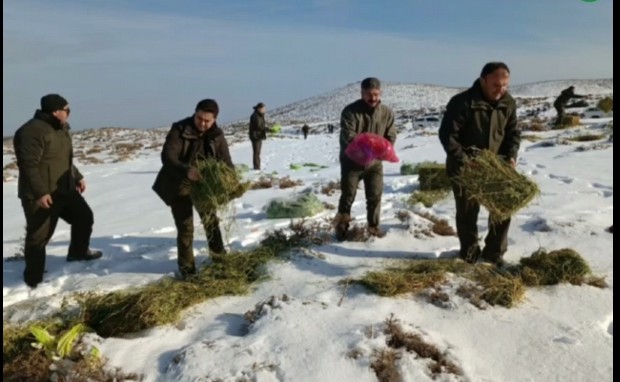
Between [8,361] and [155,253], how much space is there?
273 centimetres

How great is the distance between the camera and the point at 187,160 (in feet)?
15.9

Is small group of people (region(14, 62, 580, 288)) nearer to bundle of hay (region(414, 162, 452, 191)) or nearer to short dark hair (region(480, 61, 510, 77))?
short dark hair (region(480, 61, 510, 77))

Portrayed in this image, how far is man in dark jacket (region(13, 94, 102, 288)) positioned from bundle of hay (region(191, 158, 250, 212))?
158 cm

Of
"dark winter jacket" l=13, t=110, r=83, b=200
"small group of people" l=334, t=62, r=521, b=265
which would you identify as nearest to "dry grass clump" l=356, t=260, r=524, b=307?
"small group of people" l=334, t=62, r=521, b=265

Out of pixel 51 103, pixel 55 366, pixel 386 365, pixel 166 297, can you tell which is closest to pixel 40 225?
pixel 51 103

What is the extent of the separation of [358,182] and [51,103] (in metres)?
3.30

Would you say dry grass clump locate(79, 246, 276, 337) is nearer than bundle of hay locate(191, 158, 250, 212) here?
Yes

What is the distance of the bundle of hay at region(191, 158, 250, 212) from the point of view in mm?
4652

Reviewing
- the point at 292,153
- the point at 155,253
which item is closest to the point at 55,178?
the point at 155,253

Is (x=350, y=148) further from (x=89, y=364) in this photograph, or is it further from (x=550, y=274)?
(x=89, y=364)

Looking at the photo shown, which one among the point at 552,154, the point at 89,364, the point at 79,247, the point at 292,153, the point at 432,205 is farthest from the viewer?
the point at 292,153

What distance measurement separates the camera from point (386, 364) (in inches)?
128

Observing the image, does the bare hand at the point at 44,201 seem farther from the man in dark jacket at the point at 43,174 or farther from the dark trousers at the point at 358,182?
the dark trousers at the point at 358,182

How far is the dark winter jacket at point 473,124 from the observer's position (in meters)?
4.68
